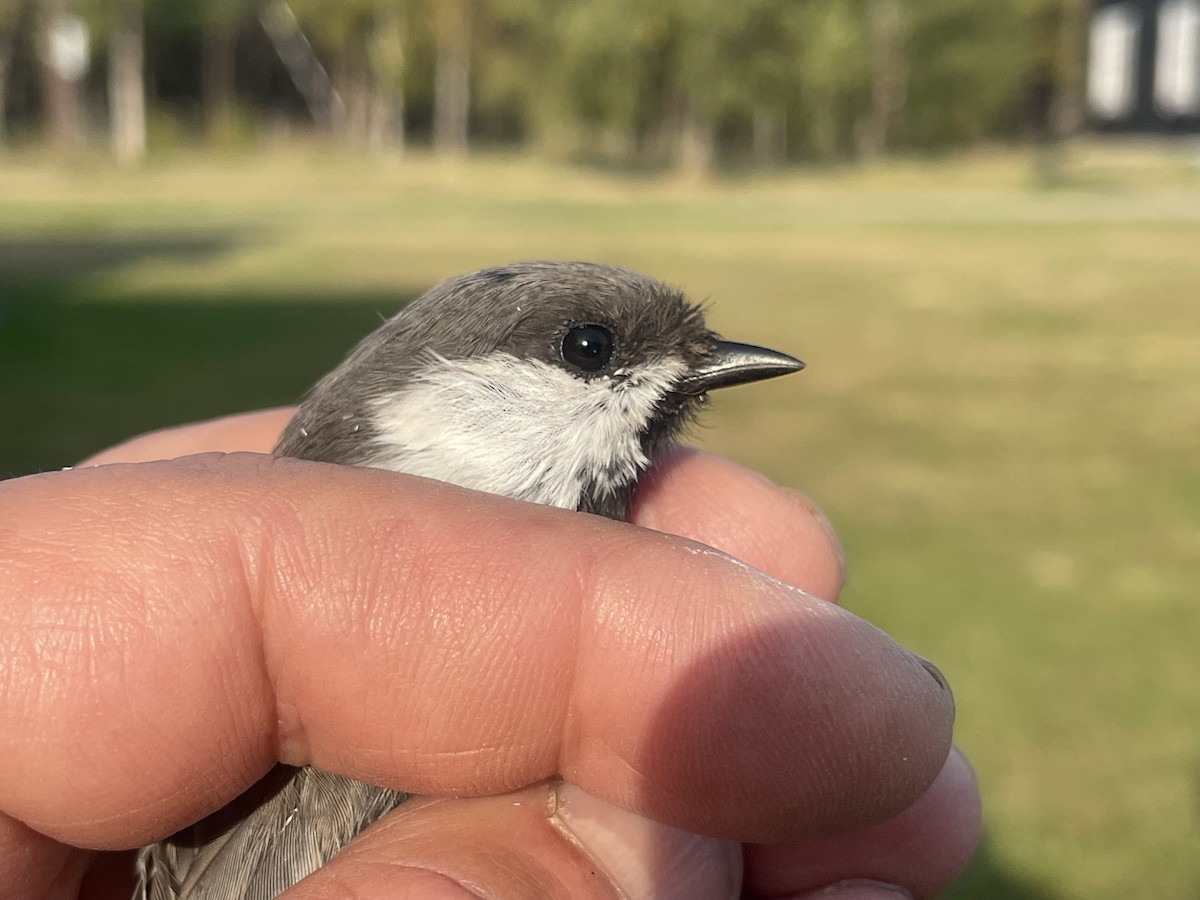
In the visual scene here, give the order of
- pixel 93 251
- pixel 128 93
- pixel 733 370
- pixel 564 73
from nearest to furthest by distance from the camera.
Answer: pixel 733 370
pixel 93 251
pixel 564 73
pixel 128 93

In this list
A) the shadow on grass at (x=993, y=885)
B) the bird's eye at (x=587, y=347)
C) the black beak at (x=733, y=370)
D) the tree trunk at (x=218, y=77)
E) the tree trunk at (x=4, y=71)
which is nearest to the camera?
the bird's eye at (x=587, y=347)

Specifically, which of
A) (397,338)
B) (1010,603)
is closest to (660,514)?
(397,338)

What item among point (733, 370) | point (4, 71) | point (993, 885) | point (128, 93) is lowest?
point (993, 885)

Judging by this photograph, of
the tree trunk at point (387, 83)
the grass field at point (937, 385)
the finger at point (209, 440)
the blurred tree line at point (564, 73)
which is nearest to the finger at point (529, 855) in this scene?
the finger at point (209, 440)

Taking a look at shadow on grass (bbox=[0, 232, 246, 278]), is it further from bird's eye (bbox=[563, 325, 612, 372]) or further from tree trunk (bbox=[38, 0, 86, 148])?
tree trunk (bbox=[38, 0, 86, 148])

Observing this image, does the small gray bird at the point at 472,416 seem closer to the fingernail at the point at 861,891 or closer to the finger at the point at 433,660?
the finger at the point at 433,660

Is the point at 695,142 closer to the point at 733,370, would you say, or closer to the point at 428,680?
the point at 733,370

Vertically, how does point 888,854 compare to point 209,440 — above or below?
below

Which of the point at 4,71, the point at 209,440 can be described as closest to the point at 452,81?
the point at 4,71

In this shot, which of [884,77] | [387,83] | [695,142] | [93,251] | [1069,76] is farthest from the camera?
[1069,76]
